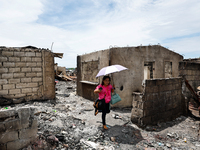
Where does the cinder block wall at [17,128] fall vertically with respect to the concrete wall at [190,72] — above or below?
below

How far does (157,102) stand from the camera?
14.7 ft

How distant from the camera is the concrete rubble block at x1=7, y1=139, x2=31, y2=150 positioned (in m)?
2.49

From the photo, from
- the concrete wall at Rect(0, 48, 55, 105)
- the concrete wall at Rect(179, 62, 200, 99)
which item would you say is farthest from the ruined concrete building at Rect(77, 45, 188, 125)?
the concrete wall at Rect(0, 48, 55, 105)

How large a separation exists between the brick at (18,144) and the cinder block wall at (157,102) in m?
3.21

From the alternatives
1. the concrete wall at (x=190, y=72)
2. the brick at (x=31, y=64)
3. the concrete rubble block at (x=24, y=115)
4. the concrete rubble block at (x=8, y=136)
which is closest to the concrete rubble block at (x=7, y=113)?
the concrete rubble block at (x=24, y=115)

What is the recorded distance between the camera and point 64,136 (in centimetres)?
328

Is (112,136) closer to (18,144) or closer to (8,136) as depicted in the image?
(18,144)

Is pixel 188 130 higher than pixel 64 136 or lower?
lower

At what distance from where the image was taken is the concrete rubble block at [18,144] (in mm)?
2488

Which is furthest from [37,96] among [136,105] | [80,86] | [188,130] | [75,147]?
[188,130]

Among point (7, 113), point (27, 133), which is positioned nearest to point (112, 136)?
point (27, 133)

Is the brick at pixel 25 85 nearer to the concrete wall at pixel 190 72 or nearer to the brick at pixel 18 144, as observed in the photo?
the brick at pixel 18 144

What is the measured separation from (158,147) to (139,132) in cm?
70

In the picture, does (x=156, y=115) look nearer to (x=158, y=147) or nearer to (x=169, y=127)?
(x=169, y=127)
